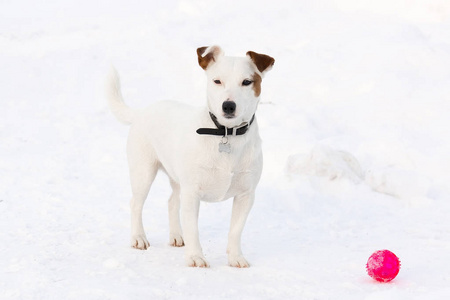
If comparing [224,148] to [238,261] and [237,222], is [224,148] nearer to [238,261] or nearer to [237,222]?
[237,222]

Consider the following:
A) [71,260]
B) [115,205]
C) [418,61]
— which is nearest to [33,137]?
[115,205]

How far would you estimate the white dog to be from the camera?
15.9 feet

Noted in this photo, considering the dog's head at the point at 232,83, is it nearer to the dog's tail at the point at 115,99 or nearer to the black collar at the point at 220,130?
the black collar at the point at 220,130

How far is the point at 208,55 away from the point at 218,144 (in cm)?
75

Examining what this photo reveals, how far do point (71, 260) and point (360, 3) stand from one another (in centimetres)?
1136

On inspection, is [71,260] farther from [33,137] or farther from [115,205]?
[33,137]

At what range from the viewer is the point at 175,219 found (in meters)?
6.14

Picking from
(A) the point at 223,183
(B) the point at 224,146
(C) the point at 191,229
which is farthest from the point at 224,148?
(C) the point at 191,229

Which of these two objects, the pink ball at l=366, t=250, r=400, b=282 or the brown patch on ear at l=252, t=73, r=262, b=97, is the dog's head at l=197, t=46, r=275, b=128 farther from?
the pink ball at l=366, t=250, r=400, b=282

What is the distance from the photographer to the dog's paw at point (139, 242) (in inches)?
228

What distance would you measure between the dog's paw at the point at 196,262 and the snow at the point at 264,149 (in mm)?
74

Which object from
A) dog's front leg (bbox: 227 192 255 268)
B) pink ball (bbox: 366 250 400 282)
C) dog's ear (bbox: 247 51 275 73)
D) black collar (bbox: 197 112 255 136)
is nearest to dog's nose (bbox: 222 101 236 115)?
black collar (bbox: 197 112 255 136)

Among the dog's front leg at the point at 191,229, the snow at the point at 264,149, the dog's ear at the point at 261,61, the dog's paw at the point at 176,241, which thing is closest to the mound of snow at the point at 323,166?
the snow at the point at 264,149

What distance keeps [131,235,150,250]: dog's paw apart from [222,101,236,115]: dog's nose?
72.3 inches
